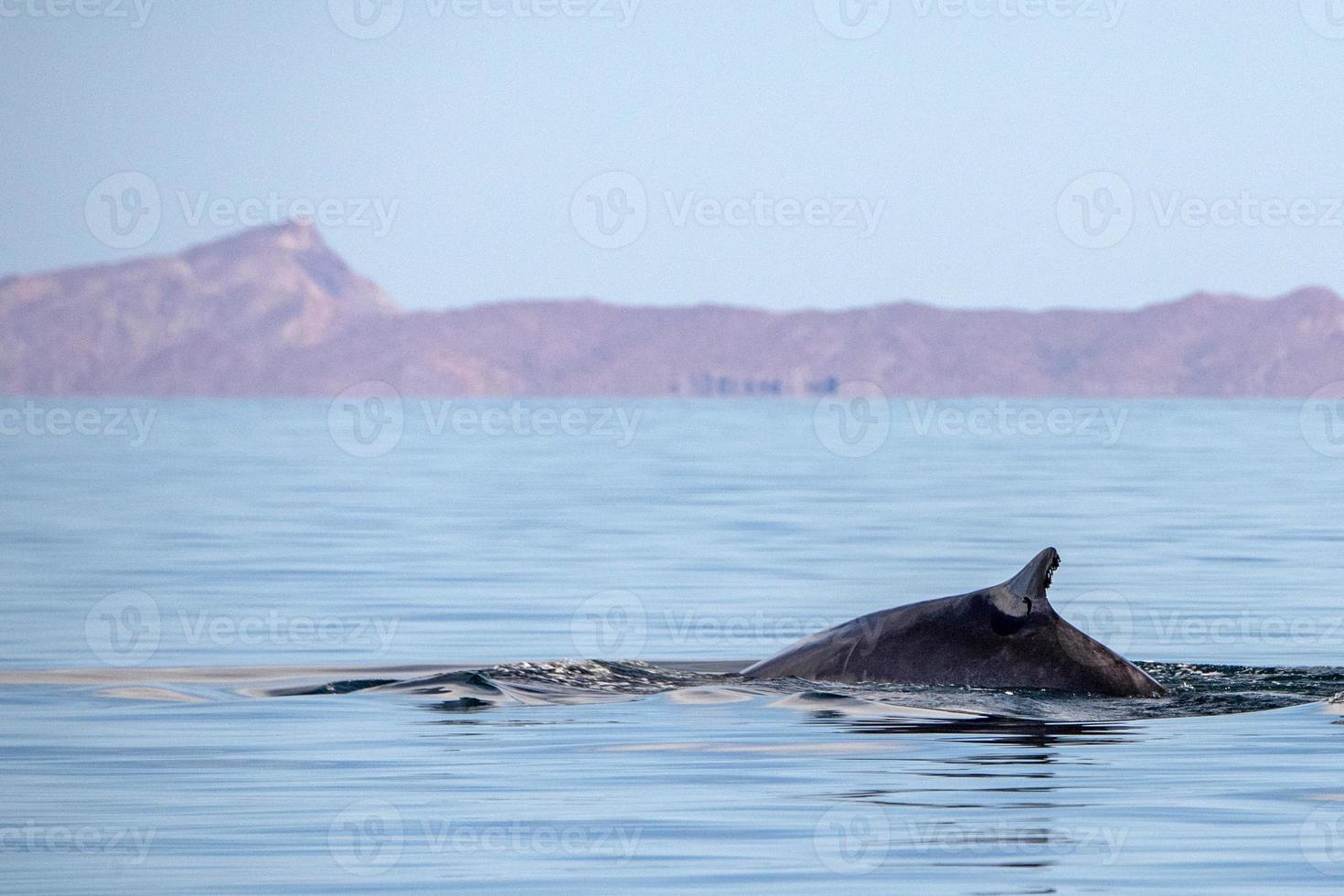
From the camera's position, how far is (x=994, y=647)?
1528cm

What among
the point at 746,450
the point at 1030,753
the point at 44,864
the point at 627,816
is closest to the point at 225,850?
the point at 44,864

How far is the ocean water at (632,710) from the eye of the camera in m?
10.8

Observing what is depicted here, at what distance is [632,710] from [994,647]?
2651 mm

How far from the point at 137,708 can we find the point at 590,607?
8.47 metres

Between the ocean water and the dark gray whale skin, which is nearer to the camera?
the ocean water

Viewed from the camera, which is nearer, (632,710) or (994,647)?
(994,647)

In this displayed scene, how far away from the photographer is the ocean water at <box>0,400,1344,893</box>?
35.6 feet

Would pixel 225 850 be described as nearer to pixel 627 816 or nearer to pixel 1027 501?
pixel 627 816

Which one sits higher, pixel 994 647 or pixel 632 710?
pixel 994 647

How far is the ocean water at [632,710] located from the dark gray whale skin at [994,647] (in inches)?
7.6

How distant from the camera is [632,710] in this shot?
631 inches

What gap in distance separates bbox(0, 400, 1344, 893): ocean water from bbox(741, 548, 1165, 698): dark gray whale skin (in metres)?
0.19

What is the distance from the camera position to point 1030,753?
1365 cm

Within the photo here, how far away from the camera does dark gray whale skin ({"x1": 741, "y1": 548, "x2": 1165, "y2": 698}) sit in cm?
1516
